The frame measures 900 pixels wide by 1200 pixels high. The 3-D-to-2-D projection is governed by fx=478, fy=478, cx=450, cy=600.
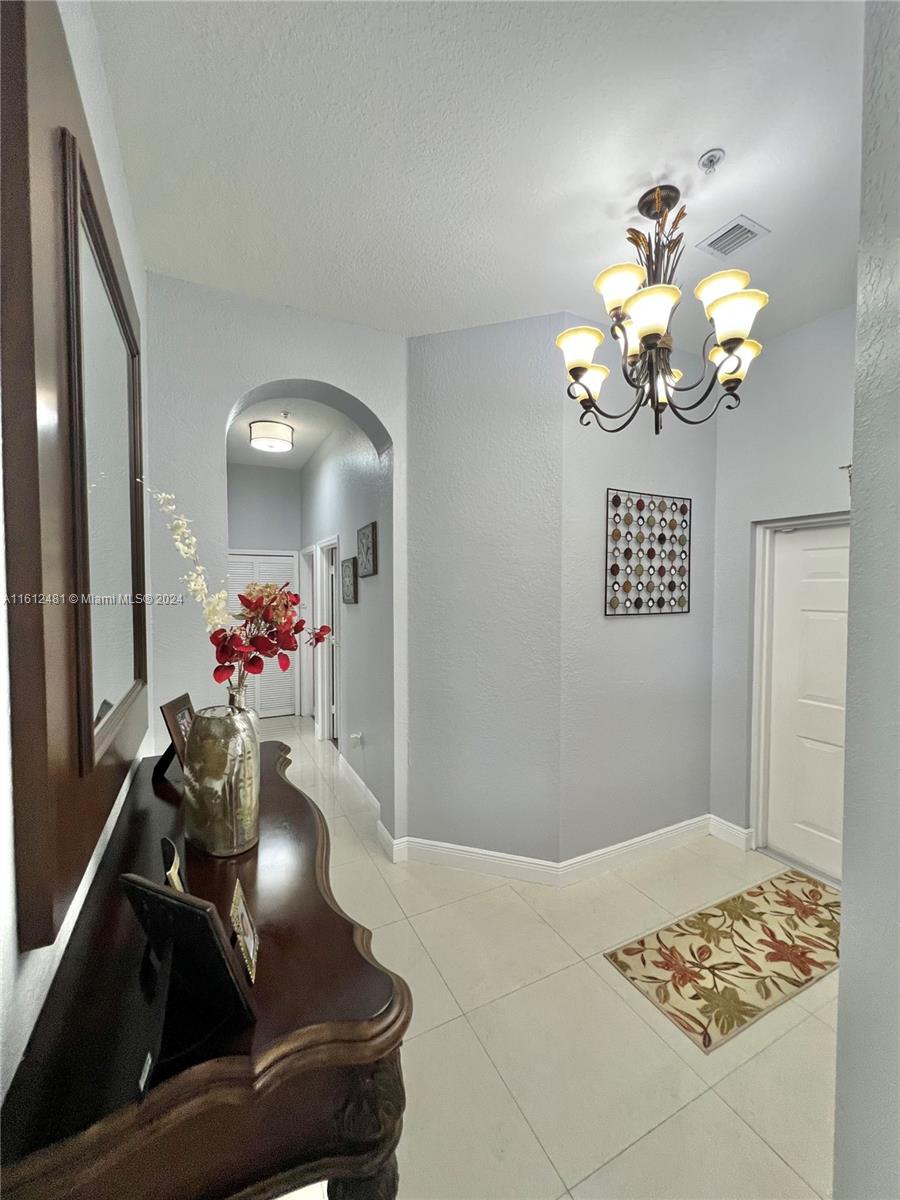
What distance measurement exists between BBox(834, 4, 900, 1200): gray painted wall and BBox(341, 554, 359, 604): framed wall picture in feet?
10.1

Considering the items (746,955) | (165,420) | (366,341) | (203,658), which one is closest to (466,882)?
(746,955)

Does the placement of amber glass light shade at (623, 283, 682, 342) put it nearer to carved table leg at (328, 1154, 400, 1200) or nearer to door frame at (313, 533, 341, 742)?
carved table leg at (328, 1154, 400, 1200)

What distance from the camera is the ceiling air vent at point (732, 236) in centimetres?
179

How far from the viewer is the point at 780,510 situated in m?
2.69

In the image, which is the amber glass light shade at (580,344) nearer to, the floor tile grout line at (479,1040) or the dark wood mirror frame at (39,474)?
the dark wood mirror frame at (39,474)

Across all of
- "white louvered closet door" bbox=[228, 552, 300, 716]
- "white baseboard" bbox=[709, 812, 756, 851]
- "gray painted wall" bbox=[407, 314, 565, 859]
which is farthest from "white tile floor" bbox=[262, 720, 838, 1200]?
"white louvered closet door" bbox=[228, 552, 300, 716]

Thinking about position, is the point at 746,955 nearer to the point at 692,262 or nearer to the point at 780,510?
the point at 780,510

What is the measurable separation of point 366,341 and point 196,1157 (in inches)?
111

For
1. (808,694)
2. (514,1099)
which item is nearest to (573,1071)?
(514,1099)

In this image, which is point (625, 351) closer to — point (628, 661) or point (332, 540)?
point (628, 661)

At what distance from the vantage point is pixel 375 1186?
0.62m

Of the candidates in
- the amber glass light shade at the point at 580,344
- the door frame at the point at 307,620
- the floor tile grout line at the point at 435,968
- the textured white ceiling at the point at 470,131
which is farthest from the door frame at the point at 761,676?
the door frame at the point at 307,620

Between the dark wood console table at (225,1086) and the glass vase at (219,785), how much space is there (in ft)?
0.62

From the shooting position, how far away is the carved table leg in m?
0.62
